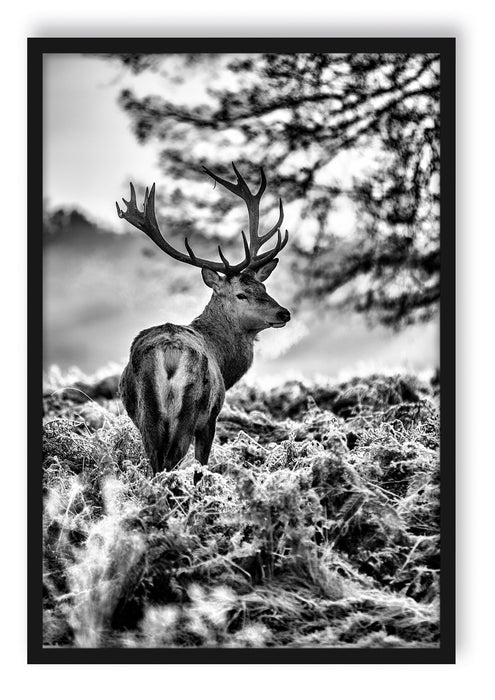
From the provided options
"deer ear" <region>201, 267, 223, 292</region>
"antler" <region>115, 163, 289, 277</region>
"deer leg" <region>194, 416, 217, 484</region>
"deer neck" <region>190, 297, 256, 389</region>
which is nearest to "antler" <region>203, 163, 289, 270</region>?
"antler" <region>115, 163, 289, 277</region>

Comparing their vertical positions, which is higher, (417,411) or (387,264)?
(387,264)

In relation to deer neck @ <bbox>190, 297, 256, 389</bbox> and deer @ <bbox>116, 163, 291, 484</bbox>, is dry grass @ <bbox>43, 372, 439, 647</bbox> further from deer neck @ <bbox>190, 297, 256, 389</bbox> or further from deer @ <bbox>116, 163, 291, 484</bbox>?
deer neck @ <bbox>190, 297, 256, 389</bbox>

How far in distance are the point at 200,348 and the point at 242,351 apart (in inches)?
17.2

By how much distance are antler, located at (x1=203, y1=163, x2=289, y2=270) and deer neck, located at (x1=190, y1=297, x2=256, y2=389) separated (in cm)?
35

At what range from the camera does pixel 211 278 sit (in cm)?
625

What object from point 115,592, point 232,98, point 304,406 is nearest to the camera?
point 115,592

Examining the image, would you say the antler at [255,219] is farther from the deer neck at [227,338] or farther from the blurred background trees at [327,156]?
the deer neck at [227,338]

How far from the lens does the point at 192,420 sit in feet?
18.8

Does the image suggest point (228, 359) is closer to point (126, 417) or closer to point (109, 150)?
point (126, 417)

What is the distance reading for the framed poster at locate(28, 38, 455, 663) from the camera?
5398mm

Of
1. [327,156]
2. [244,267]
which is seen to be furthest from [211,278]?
[327,156]

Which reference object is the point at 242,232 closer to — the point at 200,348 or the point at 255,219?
the point at 255,219
